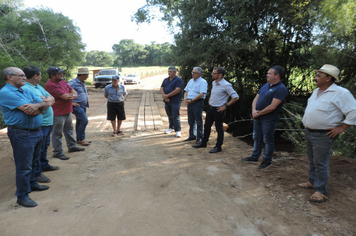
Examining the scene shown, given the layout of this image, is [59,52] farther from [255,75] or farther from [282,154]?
[282,154]

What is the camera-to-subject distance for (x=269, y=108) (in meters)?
3.75

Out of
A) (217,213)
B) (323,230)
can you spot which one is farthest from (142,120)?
(323,230)

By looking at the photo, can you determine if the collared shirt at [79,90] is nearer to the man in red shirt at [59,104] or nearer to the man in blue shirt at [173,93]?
the man in red shirt at [59,104]

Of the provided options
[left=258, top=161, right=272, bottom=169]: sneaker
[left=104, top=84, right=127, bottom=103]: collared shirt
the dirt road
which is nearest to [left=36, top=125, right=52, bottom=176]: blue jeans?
the dirt road

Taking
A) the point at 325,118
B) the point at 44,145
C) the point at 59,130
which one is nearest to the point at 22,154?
the point at 44,145

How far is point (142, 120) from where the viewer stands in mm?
7676

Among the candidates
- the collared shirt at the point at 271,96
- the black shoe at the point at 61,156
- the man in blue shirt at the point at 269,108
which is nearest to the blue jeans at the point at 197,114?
the man in blue shirt at the point at 269,108

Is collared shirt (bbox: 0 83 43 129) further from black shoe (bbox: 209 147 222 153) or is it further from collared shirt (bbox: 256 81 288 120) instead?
collared shirt (bbox: 256 81 288 120)

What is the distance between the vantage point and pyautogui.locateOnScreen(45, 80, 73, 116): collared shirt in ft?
13.4

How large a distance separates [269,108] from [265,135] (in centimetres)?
47

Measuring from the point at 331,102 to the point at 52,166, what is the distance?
419 centimetres

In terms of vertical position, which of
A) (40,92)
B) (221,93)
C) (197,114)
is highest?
(40,92)

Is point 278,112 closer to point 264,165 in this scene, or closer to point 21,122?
point 264,165

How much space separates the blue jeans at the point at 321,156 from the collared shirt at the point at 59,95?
3915mm
